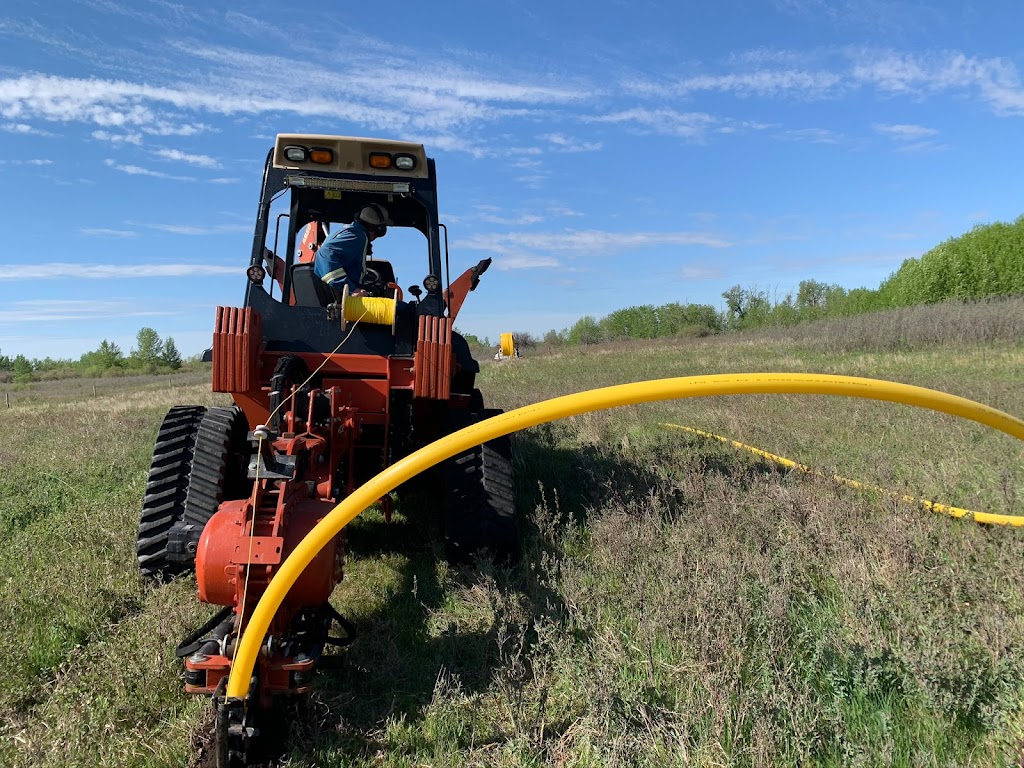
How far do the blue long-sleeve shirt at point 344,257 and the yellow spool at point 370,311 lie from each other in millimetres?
456

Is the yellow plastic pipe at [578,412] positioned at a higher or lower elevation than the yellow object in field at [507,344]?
lower

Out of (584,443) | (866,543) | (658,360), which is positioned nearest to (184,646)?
(866,543)

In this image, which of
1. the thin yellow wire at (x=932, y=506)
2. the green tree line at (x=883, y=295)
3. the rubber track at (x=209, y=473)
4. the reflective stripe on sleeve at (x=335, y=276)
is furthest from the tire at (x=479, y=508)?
the green tree line at (x=883, y=295)

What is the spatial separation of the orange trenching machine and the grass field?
315 mm

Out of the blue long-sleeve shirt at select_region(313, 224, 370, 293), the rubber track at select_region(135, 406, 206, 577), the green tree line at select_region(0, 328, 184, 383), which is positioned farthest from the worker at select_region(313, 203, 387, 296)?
the green tree line at select_region(0, 328, 184, 383)

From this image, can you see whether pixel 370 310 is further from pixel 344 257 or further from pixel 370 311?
pixel 344 257

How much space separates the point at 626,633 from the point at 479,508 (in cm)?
122

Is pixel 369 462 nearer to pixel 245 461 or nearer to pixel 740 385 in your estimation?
pixel 245 461

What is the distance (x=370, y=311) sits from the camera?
3.76 meters

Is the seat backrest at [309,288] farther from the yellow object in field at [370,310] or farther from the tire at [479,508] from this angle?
the tire at [479,508]

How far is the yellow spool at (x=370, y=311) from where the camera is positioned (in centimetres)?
373

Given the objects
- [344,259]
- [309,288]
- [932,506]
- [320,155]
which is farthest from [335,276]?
[932,506]

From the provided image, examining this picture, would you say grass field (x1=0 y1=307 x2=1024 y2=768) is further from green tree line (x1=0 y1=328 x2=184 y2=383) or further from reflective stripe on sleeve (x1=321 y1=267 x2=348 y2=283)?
green tree line (x1=0 y1=328 x2=184 y2=383)

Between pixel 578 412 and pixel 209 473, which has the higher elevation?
pixel 578 412
